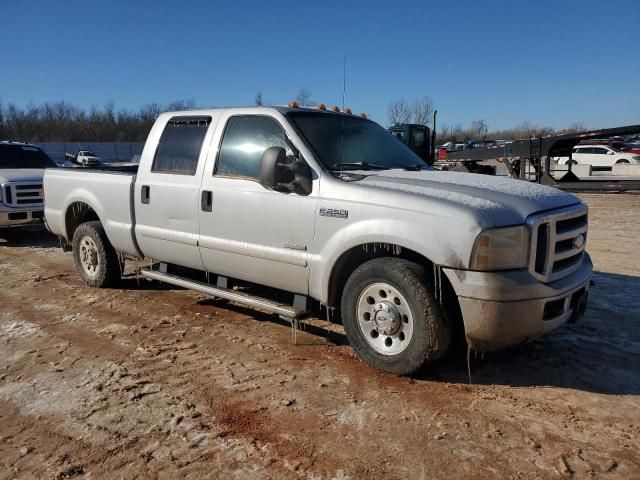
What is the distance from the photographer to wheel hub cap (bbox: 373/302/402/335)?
3654mm

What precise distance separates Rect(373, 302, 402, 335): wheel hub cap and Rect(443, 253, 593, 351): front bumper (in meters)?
0.50

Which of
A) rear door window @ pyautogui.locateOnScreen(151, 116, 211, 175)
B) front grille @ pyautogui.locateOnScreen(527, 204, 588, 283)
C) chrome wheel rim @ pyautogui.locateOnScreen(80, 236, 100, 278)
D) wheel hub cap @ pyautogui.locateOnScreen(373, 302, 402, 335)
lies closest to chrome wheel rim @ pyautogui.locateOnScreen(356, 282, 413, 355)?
wheel hub cap @ pyautogui.locateOnScreen(373, 302, 402, 335)

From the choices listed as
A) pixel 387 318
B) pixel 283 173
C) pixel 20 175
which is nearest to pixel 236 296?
pixel 283 173

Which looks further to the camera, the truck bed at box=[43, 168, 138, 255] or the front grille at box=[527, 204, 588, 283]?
the truck bed at box=[43, 168, 138, 255]

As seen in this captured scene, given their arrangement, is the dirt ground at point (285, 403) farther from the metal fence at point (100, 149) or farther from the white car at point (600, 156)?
the metal fence at point (100, 149)

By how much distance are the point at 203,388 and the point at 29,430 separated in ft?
3.47

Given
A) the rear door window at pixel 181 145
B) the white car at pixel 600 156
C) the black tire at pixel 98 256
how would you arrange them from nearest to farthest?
the rear door window at pixel 181 145
the black tire at pixel 98 256
the white car at pixel 600 156

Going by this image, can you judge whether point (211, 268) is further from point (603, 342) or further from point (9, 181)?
point (9, 181)

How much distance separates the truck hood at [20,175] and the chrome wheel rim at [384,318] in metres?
8.10

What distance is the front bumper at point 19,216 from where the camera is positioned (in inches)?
362

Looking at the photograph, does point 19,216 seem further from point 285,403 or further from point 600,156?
point 600,156

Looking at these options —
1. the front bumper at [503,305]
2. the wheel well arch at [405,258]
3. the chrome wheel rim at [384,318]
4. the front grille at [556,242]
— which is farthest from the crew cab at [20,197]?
the front grille at [556,242]

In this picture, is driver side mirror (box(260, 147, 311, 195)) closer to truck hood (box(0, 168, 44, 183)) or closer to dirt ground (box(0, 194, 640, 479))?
dirt ground (box(0, 194, 640, 479))

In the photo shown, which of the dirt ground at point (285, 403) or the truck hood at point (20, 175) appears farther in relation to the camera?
the truck hood at point (20, 175)
